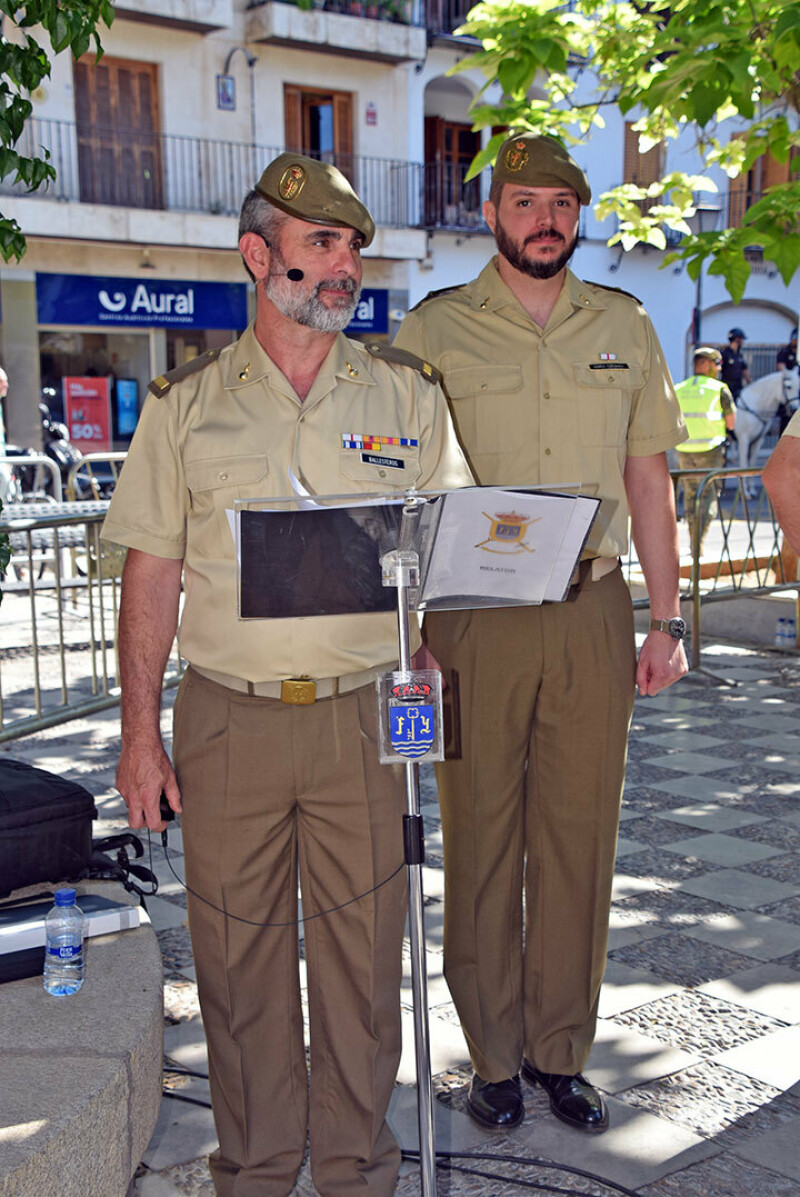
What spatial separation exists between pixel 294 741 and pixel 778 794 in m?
4.04

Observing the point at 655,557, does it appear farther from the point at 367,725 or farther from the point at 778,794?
the point at 778,794

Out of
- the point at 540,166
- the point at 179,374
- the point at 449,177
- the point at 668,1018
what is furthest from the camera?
the point at 449,177

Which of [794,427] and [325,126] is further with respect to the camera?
[325,126]

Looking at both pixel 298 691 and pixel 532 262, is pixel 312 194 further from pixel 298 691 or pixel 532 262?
pixel 298 691

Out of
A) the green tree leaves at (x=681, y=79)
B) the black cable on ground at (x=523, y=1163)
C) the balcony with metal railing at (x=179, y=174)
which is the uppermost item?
the balcony with metal railing at (x=179, y=174)

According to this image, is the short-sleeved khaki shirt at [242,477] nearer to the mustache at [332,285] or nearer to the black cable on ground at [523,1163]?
the mustache at [332,285]

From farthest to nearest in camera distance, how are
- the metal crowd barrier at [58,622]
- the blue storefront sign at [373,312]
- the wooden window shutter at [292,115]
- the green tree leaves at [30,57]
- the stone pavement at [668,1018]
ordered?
the blue storefront sign at [373,312] < the wooden window shutter at [292,115] < the metal crowd barrier at [58,622] < the green tree leaves at [30,57] < the stone pavement at [668,1018]

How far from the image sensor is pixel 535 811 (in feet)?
11.2

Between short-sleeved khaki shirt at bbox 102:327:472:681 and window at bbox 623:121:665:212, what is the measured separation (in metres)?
26.0

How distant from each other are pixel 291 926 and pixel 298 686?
55 cm

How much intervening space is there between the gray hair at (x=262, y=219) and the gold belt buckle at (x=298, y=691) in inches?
33.7

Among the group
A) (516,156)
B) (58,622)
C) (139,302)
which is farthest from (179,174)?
(516,156)

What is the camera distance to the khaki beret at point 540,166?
3.22m

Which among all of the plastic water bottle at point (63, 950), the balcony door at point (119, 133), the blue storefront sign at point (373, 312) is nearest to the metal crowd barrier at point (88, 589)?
the plastic water bottle at point (63, 950)
